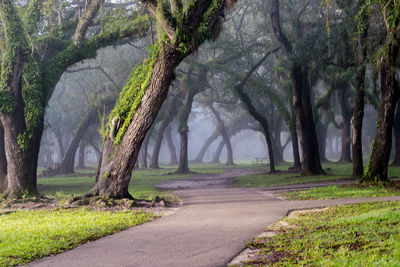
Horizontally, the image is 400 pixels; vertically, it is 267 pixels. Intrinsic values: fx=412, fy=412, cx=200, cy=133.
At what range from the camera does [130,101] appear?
42.5ft

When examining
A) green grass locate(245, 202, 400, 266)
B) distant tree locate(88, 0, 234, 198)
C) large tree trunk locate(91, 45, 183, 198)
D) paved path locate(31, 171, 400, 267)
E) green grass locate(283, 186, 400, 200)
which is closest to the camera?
green grass locate(245, 202, 400, 266)

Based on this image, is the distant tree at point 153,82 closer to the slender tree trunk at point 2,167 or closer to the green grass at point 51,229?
the green grass at point 51,229

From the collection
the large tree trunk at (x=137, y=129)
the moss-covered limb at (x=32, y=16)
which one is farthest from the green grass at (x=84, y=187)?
the moss-covered limb at (x=32, y=16)

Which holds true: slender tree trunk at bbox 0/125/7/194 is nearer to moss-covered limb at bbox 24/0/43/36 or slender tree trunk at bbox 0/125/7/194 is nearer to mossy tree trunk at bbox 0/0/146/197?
mossy tree trunk at bbox 0/0/146/197

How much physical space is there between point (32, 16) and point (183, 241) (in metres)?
13.6

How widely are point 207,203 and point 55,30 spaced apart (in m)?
12.2

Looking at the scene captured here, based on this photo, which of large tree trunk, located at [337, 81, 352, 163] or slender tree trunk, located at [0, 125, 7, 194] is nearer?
slender tree trunk, located at [0, 125, 7, 194]

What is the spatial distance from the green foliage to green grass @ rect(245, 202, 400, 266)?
6.38 metres

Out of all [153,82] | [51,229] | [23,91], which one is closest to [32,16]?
[23,91]

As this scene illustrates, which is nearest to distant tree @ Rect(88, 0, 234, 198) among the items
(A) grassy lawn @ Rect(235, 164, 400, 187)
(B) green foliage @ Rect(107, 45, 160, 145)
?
(B) green foliage @ Rect(107, 45, 160, 145)

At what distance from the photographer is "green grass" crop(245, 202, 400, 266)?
4891mm

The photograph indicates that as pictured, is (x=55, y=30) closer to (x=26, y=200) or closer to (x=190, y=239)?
(x=26, y=200)

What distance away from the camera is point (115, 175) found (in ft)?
41.3

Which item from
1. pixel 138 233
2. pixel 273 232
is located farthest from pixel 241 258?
pixel 138 233
